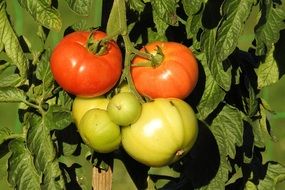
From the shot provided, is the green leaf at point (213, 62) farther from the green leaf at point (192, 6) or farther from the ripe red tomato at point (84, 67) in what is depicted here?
the ripe red tomato at point (84, 67)

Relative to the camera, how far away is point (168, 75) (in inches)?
55.3

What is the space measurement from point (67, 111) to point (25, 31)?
3072 millimetres

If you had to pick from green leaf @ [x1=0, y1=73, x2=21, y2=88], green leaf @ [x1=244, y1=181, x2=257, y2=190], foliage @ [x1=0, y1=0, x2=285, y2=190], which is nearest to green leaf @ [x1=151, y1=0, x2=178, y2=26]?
foliage @ [x1=0, y1=0, x2=285, y2=190]

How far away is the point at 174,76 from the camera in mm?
1404

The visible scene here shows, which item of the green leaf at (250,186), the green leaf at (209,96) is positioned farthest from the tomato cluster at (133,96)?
the green leaf at (250,186)

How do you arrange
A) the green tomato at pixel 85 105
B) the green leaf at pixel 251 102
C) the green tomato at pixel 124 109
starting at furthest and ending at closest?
the green leaf at pixel 251 102
the green tomato at pixel 85 105
the green tomato at pixel 124 109

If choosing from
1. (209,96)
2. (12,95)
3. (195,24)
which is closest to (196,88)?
(209,96)

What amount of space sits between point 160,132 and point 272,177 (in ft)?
1.93

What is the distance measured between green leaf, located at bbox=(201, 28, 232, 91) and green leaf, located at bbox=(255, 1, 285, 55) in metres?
0.08

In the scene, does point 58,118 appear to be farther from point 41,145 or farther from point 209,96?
point 209,96

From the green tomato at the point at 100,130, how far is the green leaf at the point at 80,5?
0.19 meters

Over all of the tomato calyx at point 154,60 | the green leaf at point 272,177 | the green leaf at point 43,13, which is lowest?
the green leaf at point 272,177

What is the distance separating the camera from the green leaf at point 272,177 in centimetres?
183

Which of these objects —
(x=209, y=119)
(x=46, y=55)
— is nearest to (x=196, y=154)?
(x=209, y=119)
